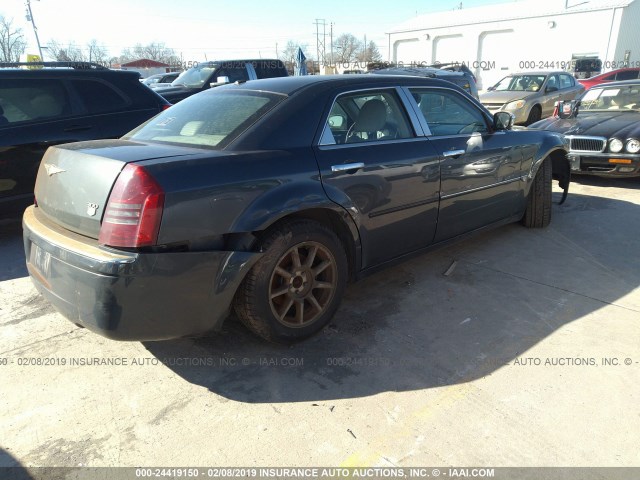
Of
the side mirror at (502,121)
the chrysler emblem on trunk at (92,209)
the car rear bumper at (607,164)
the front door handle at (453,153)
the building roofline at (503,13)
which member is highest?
the building roofline at (503,13)

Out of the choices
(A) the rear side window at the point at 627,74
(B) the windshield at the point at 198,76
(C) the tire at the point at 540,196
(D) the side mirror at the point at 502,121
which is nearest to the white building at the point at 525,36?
(A) the rear side window at the point at 627,74

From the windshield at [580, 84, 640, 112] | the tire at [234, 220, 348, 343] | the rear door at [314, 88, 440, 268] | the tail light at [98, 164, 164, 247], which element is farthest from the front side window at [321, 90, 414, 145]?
the windshield at [580, 84, 640, 112]

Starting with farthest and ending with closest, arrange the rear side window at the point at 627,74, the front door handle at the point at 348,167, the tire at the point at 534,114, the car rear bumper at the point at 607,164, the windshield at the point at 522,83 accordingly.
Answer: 1. the rear side window at the point at 627,74
2. the windshield at the point at 522,83
3. the tire at the point at 534,114
4. the car rear bumper at the point at 607,164
5. the front door handle at the point at 348,167

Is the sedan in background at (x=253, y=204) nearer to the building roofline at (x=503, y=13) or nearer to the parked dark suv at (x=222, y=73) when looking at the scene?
the parked dark suv at (x=222, y=73)

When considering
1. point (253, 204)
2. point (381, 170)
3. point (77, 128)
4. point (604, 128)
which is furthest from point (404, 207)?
point (604, 128)

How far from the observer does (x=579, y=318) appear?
3.22 metres

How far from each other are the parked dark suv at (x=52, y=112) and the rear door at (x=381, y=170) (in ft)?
10.3

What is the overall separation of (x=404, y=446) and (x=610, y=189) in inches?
245

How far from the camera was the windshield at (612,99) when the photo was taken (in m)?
7.63

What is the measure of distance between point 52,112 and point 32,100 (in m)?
0.20

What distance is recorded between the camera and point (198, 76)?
10.6m

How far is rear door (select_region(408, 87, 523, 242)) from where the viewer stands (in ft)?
11.8

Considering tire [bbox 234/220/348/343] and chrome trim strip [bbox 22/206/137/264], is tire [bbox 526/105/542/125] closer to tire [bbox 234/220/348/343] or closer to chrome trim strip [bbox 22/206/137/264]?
tire [bbox 234/220/348/343]

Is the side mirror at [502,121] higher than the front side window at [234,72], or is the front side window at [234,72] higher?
the front side window at [234,72]
